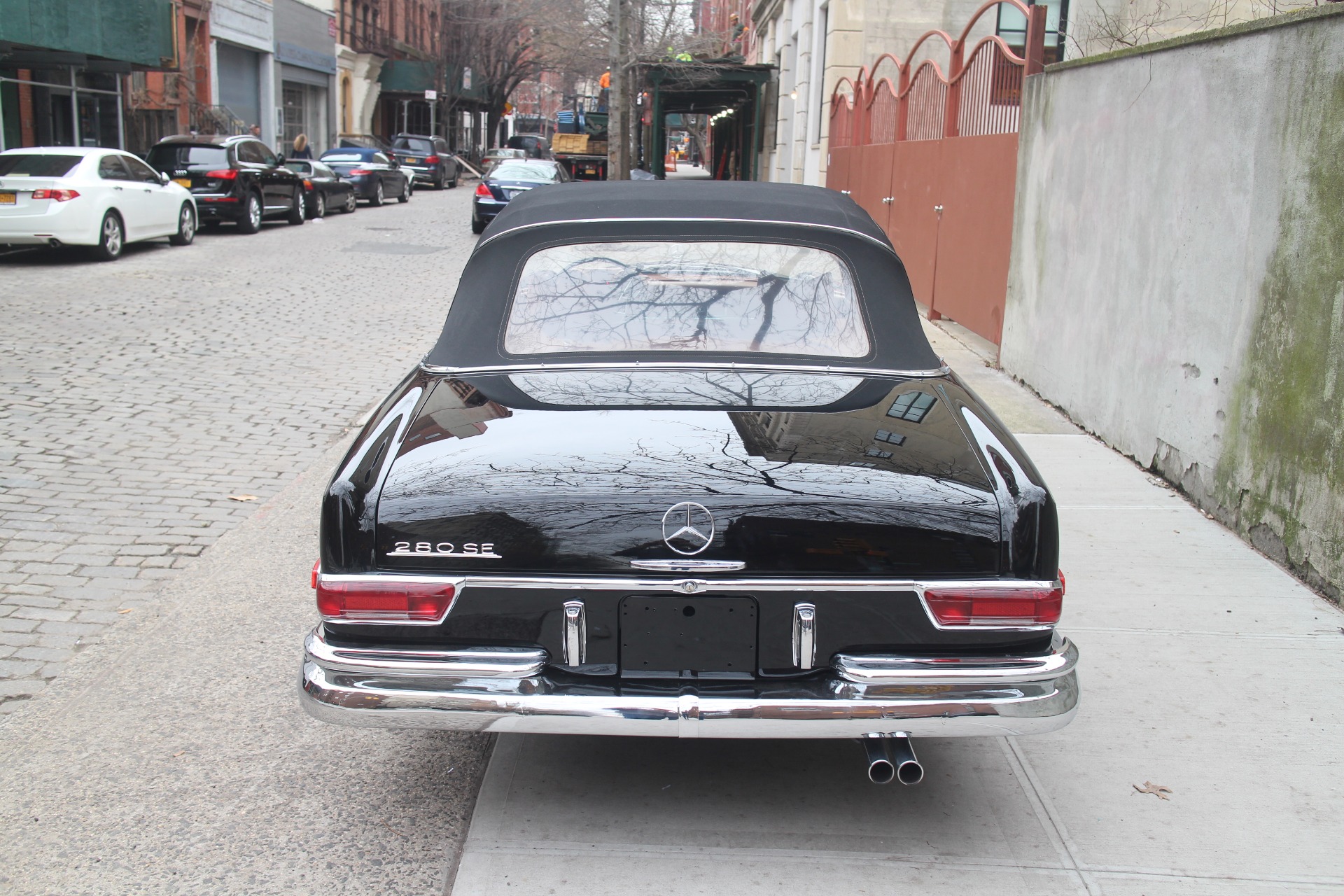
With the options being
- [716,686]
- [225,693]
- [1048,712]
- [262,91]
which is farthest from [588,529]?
[262,91]

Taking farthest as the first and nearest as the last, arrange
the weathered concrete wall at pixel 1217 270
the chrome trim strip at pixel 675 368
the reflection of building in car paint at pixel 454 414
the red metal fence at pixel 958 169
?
1. the red metal fence at pixel 958 169
2. the weathered concrete wall at pixel 1217 270
3. the chrome trim strip at pixel 675 368
4. the reflection of building in car paint at pixel 454 414

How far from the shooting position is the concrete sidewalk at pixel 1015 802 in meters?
3.01

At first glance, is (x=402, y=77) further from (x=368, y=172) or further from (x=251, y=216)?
(x=251, y=216)

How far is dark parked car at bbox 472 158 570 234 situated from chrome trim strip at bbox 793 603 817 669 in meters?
17.4

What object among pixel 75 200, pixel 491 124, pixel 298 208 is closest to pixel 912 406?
pixel 75 200

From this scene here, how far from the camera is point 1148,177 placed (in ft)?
22.4

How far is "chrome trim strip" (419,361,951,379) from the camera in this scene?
11.8 ft

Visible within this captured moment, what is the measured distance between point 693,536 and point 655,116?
1109 inches

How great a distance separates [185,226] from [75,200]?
315cm

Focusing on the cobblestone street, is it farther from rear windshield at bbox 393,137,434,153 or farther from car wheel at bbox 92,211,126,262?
rear windshield at bbox 393,137,434,153

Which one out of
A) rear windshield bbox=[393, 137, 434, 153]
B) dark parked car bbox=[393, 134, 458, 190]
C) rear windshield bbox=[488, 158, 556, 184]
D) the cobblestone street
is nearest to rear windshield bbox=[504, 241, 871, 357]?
the cobblestone street

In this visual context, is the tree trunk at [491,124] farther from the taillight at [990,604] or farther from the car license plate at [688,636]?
the taillight at [990,604]

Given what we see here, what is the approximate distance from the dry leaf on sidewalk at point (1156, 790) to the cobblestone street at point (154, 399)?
11.6 feet

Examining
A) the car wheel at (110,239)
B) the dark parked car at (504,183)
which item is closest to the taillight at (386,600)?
the car wheel at (110,239)
